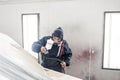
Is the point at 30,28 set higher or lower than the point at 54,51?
higher

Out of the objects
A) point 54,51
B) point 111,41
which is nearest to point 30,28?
point 54,51

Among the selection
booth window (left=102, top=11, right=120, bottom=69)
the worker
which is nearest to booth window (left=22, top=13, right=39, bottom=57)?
the worker

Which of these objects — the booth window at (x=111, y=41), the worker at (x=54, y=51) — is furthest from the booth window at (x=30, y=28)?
the booth window at (x=111, y=41)

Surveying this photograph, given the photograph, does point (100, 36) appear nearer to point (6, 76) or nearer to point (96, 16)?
point (96, 16)

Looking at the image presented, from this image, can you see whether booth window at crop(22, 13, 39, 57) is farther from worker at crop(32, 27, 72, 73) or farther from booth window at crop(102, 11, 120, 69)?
booth window at crop(102, 11, 120, 69)

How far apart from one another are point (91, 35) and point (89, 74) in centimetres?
79

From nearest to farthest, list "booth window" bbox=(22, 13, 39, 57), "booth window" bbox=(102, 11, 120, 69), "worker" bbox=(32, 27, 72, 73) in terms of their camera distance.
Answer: "worker" bbox=(32, 27, 72, 73) < "booth window" bbox=(102, 11, 120, 69) < "booth window" bbox=(22, 13, 39, 57)

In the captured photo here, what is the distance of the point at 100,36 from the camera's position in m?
3.46

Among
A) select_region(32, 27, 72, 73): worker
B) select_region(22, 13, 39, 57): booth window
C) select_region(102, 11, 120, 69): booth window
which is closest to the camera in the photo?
select_region(32, 27, 72, 73): worker

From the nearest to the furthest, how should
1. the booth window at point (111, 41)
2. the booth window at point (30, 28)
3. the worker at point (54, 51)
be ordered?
the worker at point (54, 51), the booth window at point (111, 41), the booth window at point (30, 28)

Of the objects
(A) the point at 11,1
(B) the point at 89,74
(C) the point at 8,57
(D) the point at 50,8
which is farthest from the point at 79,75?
(C) the point at 8,57

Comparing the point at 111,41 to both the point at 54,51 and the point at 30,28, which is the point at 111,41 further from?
the point at 30,28

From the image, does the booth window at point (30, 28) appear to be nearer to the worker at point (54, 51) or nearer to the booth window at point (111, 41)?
the worker at point (54, 51)

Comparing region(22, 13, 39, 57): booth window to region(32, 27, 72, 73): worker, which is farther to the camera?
region(22, 13, 39, 57): booth window
